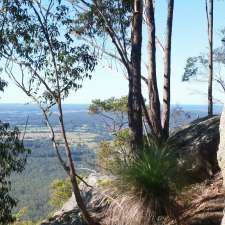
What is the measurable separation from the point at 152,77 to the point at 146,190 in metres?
5.45

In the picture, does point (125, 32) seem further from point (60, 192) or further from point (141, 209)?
point (60, 192)

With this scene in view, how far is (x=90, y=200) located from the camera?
31.1 feet

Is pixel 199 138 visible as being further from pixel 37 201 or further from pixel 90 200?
pixel 37 201

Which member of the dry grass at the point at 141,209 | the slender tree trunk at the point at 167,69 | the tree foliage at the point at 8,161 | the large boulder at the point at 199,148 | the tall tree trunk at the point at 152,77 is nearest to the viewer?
the dry grass at the point at 141,209

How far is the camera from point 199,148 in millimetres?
9391

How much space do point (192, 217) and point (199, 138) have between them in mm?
3338

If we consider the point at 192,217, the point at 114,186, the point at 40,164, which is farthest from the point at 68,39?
the point at 40,164

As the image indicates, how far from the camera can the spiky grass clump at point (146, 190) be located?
6.49 metres

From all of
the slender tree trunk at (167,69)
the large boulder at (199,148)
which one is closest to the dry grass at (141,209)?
the large boulder at (199,148)

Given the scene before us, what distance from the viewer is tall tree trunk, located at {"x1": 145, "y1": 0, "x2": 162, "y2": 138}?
11180mm

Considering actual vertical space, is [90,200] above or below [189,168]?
below

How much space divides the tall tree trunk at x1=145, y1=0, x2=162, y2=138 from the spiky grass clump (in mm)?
4309

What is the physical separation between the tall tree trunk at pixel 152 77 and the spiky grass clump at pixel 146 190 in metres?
4.31

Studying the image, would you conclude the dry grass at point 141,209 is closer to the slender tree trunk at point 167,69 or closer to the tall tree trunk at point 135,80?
the tall tree trunk at point 135,80
